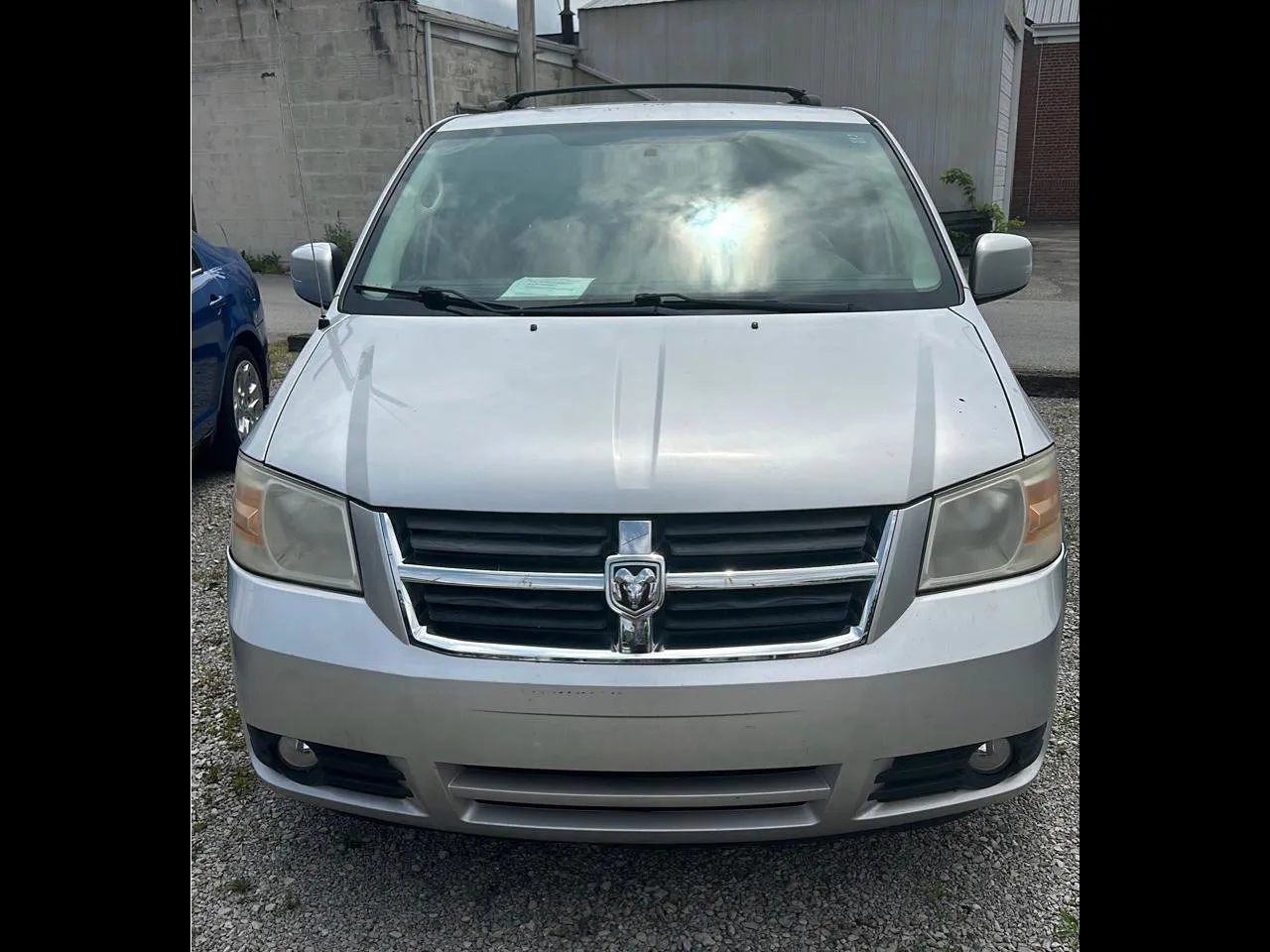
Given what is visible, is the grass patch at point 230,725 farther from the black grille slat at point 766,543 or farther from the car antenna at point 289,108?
the car antenna at point 289,108

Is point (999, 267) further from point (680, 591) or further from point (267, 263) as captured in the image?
point (267, 263)

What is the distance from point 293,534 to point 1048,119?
27.6 meters

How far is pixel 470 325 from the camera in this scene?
2.48 meters

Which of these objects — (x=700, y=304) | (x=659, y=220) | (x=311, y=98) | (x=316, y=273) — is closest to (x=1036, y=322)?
(x=659, y=220)

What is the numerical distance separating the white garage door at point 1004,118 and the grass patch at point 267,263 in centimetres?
1146

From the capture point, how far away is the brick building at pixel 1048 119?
81.6ft

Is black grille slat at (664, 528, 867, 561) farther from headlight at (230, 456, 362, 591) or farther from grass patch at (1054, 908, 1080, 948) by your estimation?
grass patch at (1054, 908, 1080, 948)

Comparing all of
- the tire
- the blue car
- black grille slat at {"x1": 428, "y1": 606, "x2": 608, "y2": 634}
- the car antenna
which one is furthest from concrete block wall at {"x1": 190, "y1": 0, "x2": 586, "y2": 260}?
black grille slat at {"x1": 428, "y1": 606, "x2": 608, "y2": 634}

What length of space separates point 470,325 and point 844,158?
1.40 m

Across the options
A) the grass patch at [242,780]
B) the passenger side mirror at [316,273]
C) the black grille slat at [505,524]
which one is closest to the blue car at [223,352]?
the passenger side mirror at [316,273]

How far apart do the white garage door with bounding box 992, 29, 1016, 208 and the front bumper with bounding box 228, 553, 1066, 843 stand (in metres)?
15.7

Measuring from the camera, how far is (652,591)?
1.80 meters

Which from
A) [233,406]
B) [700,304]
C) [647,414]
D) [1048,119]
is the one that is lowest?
[233,406]

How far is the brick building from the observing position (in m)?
24.9
